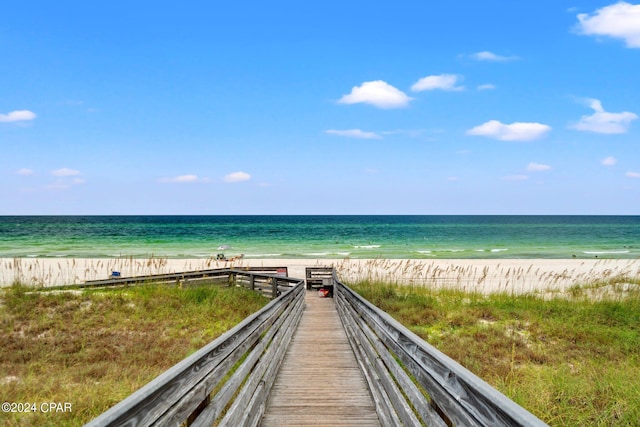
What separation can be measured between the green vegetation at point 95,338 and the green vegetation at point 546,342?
5457 mm

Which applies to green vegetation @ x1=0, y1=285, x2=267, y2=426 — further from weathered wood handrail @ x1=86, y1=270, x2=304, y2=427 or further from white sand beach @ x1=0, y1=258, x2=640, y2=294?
white sand beach @ x1=0, y1=258, x2=640, y2=294

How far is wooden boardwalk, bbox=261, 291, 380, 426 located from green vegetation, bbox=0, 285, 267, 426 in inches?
90.8

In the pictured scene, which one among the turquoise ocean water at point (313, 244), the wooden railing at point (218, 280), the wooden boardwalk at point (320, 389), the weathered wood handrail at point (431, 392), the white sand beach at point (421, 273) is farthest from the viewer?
the turquoise ocean water at point (313, 244)

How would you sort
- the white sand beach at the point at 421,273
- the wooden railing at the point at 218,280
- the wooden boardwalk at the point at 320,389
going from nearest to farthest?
the wooden boardwalk at the point at 320,389
the wooden railing at the point at 218,280
the white sand beach at the point at 421,273

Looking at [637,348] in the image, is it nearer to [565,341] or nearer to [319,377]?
[565,341]

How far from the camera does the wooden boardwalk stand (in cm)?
533

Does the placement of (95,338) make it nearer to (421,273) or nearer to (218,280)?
(218,280)

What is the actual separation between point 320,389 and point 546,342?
689cm

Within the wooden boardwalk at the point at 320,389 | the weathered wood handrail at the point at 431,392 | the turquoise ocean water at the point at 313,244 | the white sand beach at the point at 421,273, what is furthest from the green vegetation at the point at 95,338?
the turquoise ocean water at the point at 313,244

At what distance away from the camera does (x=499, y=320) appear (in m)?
12.7

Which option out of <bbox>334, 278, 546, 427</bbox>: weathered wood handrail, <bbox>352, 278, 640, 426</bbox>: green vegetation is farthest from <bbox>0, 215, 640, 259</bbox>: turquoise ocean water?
<bbox>334, 278, 546, 427</bbox>: weathered wood handrail

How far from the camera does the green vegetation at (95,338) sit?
6242mm

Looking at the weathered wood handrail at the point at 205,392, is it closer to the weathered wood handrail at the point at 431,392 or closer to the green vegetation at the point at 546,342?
the weathered wood handrail at the point at 431,392

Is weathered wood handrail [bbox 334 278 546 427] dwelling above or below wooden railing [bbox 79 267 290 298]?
above
